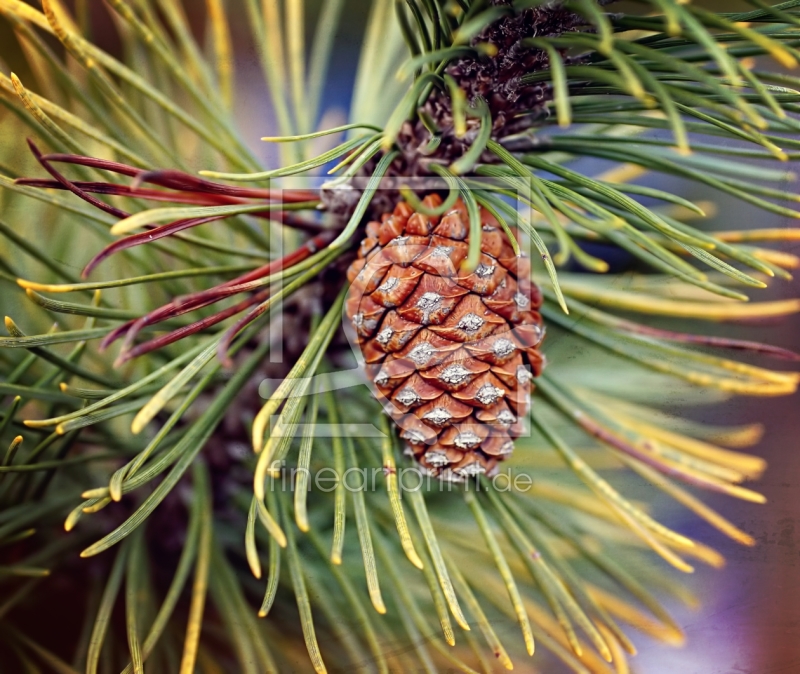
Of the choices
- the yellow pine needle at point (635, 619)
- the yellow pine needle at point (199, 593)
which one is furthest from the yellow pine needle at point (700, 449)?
the yellow pine needle at point (199, 593)

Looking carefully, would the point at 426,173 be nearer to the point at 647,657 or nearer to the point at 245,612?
the point at 245,612

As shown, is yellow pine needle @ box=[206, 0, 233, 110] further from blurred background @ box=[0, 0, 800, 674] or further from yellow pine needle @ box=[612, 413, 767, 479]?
yellow pine needle @ box=[612, 413, 767, 479]

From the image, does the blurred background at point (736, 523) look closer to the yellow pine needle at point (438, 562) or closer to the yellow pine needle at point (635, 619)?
the yellow pine needle at point (635, 619)

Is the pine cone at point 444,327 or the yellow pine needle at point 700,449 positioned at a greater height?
the pine cone at point 444,327

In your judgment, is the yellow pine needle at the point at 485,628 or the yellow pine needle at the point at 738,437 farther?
the yellow pine needle at the point at 738,437

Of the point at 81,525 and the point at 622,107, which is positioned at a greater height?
the point at 622,107

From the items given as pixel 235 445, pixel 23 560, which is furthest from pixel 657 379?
pixel 23 560
